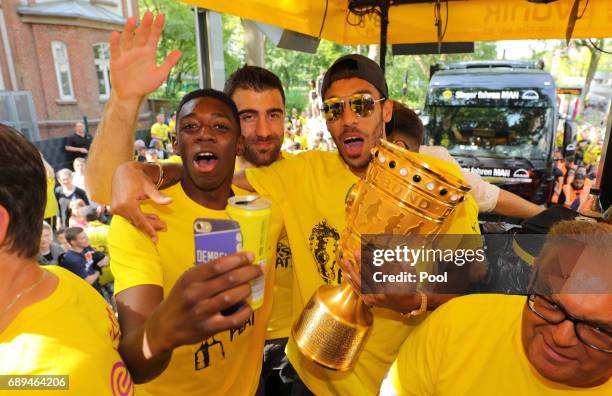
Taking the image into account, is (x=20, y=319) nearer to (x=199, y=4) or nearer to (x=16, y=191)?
(x=16, y=191)

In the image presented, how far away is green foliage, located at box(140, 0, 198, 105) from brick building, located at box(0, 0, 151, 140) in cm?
439

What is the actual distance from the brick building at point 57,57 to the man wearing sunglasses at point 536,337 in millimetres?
17518

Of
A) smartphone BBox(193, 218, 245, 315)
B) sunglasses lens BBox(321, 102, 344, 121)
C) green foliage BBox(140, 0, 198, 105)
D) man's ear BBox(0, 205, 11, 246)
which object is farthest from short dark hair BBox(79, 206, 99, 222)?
green foliage BBox(140, 0, 198, 105)

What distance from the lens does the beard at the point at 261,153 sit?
7.68ft

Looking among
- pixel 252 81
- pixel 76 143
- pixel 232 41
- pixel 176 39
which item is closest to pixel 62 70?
pixel 176 39

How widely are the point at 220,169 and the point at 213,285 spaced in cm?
91

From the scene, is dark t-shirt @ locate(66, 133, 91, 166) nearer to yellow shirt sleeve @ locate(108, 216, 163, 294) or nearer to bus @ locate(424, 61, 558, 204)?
bus @ locate(424, 61, 558, 204)

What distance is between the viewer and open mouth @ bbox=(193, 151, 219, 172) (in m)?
1.67

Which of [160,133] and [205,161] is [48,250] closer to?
[205,161]

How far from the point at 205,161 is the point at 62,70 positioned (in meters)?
19.6

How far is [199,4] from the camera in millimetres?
3117

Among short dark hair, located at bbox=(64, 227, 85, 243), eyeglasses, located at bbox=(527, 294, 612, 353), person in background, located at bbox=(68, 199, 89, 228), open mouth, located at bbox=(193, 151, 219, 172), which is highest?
open mouth, located at bbox=(193, 151, 219, 172)

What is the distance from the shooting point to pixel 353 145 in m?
1.94

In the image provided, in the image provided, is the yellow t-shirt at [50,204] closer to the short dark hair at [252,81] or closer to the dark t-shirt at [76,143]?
the dark t-shirt at [76,143]
